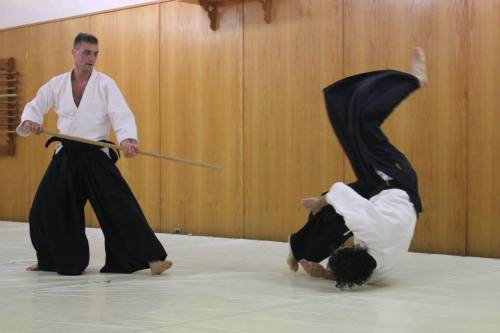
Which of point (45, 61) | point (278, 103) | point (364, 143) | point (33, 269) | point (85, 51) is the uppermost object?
point (45, 61)

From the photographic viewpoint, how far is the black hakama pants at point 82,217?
3930 millimetres

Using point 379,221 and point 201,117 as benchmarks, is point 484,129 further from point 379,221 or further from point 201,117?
point 201,117

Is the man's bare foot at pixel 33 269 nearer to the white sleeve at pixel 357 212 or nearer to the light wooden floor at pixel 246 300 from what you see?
the light wooden floor at pixel 246 300

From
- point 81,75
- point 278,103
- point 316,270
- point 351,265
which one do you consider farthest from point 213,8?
point 351,265

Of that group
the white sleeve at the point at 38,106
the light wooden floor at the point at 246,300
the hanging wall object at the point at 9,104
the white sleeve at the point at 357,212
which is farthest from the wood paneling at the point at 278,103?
the white sleeve at the point at 38,106

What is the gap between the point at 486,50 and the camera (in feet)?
15.8

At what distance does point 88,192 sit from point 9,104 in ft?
14.6

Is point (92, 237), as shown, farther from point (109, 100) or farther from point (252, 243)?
point (109, 100)

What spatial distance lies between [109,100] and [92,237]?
2.50 m

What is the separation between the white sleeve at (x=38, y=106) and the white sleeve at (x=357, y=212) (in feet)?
5.93

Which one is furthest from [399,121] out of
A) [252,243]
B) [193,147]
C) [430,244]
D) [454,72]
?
[193,147]

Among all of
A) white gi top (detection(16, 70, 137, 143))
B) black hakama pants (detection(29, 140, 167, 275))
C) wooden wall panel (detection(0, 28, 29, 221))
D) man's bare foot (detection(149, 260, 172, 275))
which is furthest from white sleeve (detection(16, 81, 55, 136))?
wooden wall panel (detection(0, 28, 29, 221))

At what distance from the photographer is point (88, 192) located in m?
4.03

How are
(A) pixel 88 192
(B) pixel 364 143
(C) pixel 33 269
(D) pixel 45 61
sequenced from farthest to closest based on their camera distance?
(D) pixel 45 61 < (C) pixel 33 269 < (A) pixel 88 192 < (B) pixel 364 143
